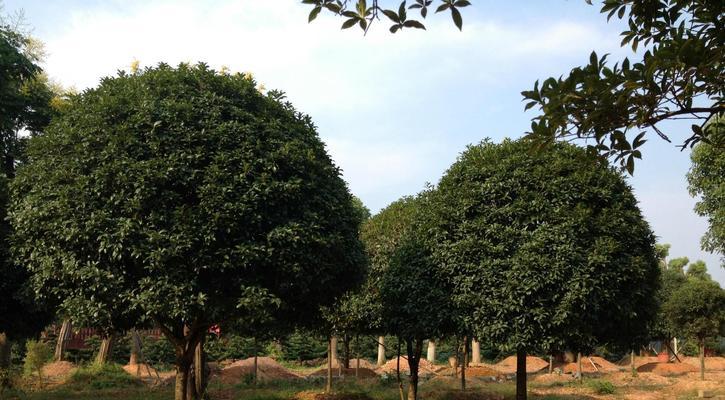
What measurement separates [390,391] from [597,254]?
35.7 ft

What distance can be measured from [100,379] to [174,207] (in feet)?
→ 54.1

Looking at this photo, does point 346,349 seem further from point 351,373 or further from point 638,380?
point 638,380

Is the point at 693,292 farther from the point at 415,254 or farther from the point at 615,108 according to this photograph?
the point at 615,108

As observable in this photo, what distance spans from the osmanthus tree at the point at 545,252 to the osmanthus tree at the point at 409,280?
1.33ft

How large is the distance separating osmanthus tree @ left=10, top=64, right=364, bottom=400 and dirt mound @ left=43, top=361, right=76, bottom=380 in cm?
1589

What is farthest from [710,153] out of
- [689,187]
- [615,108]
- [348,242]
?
[615,108]

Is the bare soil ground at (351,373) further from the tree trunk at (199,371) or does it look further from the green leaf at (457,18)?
the green leaf at (457,18)

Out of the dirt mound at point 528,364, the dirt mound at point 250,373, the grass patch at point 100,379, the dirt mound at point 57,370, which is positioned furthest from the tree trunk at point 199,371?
the dirt mound at point 528,364

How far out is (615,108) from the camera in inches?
160

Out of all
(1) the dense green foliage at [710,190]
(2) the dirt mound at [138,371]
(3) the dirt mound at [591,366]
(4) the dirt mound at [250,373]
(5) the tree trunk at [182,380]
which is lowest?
(2) the dirt mound at [138,371]

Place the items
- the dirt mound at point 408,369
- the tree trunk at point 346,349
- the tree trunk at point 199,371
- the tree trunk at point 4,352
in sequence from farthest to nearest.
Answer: the dirt mound at point 408,369 < the tree trunk at point 346,349 < the tree trunk at point 4,352 < the tree trunk at point 199,371

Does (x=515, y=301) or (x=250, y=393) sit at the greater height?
(x=515, y=301)

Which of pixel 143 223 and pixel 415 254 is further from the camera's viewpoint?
pixel 415 254

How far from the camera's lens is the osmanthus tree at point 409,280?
1387 cm
